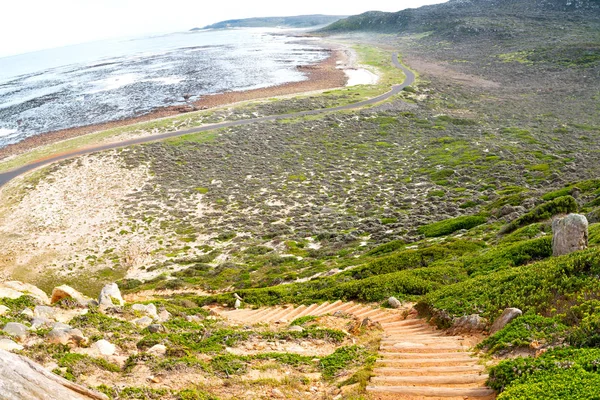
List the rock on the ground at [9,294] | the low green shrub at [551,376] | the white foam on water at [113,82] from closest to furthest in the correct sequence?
the low green shrub at [551,376] < the rock on the ground at [9,294] < the white foam on water at [113,82]

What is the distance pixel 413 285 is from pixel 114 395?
13234 mm

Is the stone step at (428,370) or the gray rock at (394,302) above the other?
the stone step at (428,370)

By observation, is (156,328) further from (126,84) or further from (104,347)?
(126,84)

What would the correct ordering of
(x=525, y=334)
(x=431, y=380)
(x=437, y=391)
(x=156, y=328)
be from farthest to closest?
(x=156, y=328)
(x=525, y=334)
(x=431, y=380)
(x=437, y=391)

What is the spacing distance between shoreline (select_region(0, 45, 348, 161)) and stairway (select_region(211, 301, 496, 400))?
64392 millimetres

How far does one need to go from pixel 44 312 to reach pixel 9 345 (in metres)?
3.26

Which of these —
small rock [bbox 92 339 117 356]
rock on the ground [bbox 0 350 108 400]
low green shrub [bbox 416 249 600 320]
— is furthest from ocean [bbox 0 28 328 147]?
low green shrub [bbox 416 249 600 320]

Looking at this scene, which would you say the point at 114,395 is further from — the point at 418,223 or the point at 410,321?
the point at 418,223

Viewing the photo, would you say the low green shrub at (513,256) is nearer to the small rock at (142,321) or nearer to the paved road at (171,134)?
the small rock at (142,321)

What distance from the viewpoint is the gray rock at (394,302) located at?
58.2 feet

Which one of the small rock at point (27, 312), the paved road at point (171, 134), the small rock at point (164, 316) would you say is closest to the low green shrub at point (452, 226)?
the small rock at point (164, 316)

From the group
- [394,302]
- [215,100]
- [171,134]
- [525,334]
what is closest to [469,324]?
[525,334]

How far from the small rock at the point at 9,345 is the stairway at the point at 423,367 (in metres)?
9.25

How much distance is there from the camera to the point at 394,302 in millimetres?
17797
